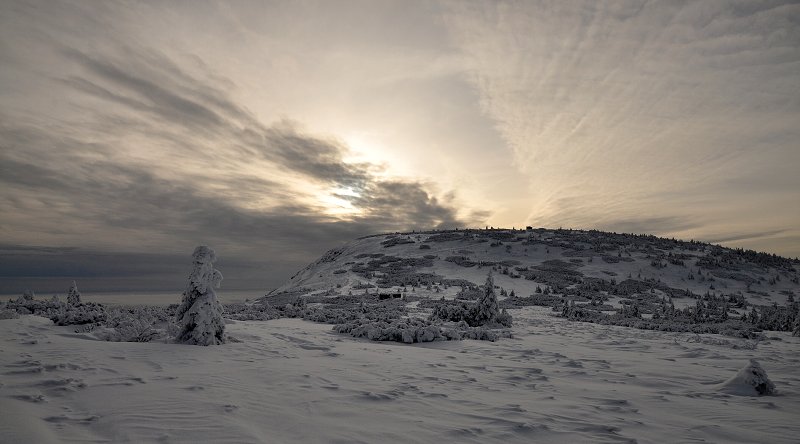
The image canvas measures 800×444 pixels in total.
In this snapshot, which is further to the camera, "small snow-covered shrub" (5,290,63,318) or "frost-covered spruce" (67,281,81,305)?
"frost-covered spruce" (67,281,81,305)

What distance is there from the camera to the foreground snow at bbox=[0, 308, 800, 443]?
12.9ft

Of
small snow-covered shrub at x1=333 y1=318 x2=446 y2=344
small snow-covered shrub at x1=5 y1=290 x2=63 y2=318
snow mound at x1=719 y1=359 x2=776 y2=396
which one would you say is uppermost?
snow mound at x1=719 y1=359 x2=776 y2=396

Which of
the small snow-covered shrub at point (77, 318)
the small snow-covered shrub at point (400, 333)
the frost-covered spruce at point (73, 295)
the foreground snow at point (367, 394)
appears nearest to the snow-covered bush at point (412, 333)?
the small snow-covered shrub at point (400, 333)

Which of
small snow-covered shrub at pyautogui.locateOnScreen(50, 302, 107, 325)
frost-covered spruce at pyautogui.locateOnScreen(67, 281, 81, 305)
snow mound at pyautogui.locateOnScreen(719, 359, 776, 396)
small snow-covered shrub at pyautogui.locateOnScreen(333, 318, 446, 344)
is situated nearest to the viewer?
snow mound at pyautogui.locateOnScreen(719, 359, 776, 396)

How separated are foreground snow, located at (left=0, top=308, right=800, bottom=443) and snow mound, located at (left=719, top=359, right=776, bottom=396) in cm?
17

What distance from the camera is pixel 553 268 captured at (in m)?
37.2

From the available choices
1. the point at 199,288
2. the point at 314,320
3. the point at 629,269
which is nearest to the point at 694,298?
the point at 629,269

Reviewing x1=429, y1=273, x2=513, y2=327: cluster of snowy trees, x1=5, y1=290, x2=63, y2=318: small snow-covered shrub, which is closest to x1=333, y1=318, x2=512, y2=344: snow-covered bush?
x1=429, y1=273, x2=513, y2=327: cluster of snowy trees

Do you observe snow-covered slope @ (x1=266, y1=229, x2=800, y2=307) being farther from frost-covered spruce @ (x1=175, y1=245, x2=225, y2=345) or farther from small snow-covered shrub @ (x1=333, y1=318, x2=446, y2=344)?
frost-covered spruce @ (x1=175, y1=245, x2=225, y2=345)

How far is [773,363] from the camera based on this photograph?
344 inches

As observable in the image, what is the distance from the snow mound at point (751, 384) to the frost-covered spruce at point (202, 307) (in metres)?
9.59

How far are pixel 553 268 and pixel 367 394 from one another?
35.1 metres

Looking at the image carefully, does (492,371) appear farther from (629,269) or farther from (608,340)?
(629,269)

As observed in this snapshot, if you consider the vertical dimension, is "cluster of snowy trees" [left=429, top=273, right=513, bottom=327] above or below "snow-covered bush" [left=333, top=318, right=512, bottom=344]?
above
